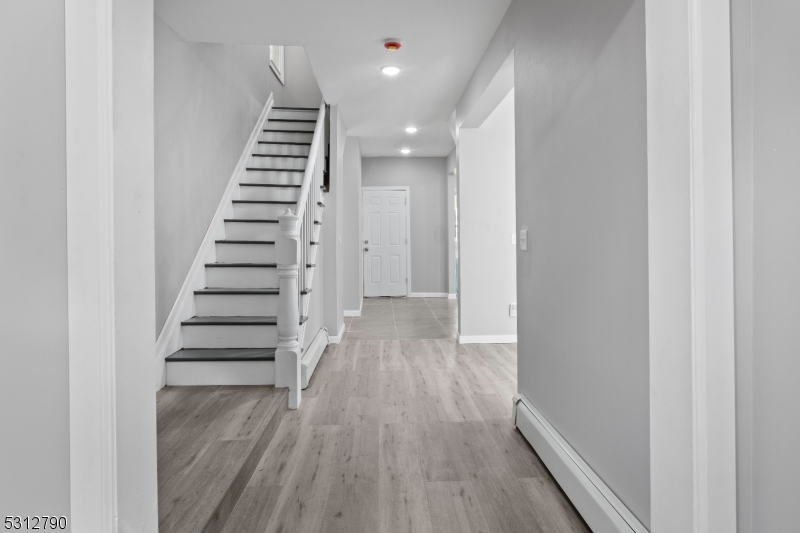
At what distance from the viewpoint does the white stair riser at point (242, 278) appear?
339cm

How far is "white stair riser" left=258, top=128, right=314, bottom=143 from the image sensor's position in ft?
16.3

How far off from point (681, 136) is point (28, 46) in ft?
4.25

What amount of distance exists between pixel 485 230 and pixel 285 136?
8.20ft

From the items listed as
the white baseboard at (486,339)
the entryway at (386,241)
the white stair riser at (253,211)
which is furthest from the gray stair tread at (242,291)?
the entryway at (386,241)

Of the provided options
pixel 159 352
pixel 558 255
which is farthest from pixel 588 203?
pixel 159 352

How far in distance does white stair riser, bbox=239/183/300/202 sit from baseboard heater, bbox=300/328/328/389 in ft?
4.27

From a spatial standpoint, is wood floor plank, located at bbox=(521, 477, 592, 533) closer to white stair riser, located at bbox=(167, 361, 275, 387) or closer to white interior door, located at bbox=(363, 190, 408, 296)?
white stair riser, located at bbox=(167, 361, 275, 387)

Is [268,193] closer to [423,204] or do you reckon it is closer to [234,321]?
[234,321]

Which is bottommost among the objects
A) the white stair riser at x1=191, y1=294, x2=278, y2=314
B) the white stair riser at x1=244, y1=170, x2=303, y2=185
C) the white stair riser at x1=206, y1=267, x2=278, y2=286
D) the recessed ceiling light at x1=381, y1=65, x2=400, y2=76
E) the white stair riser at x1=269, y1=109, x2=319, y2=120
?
the white stair riser at x1=191, y1=294, x2=278, y2=314

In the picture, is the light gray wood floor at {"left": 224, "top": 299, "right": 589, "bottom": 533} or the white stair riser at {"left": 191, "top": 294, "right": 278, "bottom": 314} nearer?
the light gray wood floor at {"left": 224, "top": 299, "right": 589, "bottom": 533}

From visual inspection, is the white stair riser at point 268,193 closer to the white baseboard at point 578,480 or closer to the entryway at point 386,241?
the white baseboard at point 578,480

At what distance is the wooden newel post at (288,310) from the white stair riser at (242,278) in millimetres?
823

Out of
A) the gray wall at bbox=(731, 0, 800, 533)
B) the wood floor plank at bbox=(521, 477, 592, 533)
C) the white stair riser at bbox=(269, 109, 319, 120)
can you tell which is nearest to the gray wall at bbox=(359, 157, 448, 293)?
the white stair riser at bbox=(269, 109, 319, 120)

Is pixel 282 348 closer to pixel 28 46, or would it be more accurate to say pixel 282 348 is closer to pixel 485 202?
pixel 28 46
